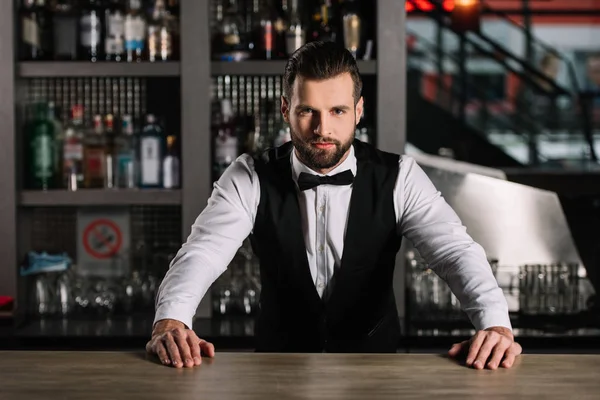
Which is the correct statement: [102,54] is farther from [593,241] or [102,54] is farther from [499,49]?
[499,49]

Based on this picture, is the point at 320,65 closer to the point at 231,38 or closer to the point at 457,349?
the point at 457,349

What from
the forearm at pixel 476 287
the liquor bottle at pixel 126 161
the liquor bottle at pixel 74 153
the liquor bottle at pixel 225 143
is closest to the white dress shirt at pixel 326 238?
the forearm at pixel 476 287

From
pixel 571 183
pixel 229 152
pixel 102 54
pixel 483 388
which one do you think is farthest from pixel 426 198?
pixel 571 183

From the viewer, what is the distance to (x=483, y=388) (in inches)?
63.2

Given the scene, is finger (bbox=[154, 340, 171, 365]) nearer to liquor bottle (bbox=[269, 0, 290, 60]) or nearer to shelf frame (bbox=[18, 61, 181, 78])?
shelf frame (bbox=[18, 61, 181, 78])

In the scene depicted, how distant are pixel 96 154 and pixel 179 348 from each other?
5.45 feet

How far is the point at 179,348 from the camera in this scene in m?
1.79

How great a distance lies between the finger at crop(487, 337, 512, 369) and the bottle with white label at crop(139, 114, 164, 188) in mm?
1743

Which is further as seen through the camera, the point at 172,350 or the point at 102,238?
the point at 102,238

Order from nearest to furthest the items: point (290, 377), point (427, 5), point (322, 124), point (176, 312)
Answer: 1. point (290, 377)
2. point (176, 312)
3. point (322, 124)
4. point (427, 5)

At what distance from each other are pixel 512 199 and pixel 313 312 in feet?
5.82

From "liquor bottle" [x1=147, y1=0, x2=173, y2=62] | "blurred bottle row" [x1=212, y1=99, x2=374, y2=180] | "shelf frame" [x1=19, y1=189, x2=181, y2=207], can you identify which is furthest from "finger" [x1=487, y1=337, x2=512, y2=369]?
"liquor bottle" [x1=147, y1=0, x2=173, y2=62]

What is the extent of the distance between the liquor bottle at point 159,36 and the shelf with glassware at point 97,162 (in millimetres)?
216

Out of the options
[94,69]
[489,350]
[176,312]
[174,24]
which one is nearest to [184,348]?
[176,312]
